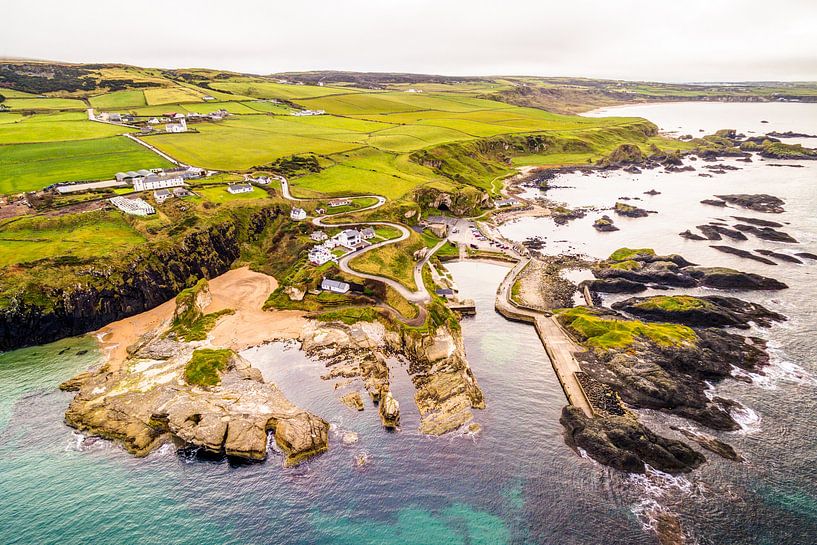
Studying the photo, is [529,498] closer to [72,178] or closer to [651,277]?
[651,277]

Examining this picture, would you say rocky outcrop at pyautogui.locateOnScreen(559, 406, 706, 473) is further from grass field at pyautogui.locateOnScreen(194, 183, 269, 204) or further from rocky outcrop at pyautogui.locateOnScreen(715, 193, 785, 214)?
rocky outcrop at pyautogui.locateOnScreen(715, 193, 785, 214)

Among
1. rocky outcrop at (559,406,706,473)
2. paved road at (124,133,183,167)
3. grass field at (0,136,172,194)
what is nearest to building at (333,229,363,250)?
Answer: rocky outcrop at (559,406,706,473)

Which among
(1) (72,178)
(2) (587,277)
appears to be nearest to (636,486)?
(2) (587,277)

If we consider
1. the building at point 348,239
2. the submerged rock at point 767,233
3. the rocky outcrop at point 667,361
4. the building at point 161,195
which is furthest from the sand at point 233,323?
the submerged rock at point 767,233

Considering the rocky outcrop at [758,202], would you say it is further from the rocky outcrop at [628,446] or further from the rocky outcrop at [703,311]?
the rocky outcrop at [628,446]

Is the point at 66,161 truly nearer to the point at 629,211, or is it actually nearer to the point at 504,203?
the point at 504,203

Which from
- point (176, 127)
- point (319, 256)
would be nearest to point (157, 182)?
point (319, 256)
